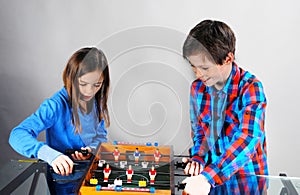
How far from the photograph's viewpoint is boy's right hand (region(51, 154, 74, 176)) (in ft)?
3.82

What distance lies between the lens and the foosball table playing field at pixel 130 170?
103 cm

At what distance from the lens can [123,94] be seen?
55.6 inches

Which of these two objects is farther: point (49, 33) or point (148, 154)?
point (49, 33)

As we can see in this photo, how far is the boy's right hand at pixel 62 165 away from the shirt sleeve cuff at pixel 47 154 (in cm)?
2

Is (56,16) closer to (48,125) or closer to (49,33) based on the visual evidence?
(49,33)

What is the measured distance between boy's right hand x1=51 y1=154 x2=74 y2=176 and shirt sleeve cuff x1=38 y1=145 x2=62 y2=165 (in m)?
0.02

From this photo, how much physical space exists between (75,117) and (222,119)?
58cm

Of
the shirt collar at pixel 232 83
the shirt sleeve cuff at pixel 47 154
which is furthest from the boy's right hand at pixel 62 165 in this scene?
the shirt collar at pixel 232 83

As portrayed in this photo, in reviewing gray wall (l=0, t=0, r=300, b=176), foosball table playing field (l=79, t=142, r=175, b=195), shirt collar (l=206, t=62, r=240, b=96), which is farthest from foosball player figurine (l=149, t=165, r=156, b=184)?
gray wall (l=0, t=0, r=300, b=176)

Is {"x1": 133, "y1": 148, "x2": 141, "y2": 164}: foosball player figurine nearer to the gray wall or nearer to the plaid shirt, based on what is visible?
the plaid shirt

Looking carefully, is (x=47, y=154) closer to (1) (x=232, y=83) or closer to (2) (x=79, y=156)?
(2) (x=79, y=156)

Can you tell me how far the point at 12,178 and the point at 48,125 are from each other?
0.38 m

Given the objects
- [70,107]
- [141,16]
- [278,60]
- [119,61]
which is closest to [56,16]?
[141,16]

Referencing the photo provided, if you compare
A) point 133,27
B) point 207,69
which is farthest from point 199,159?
point 133,27
